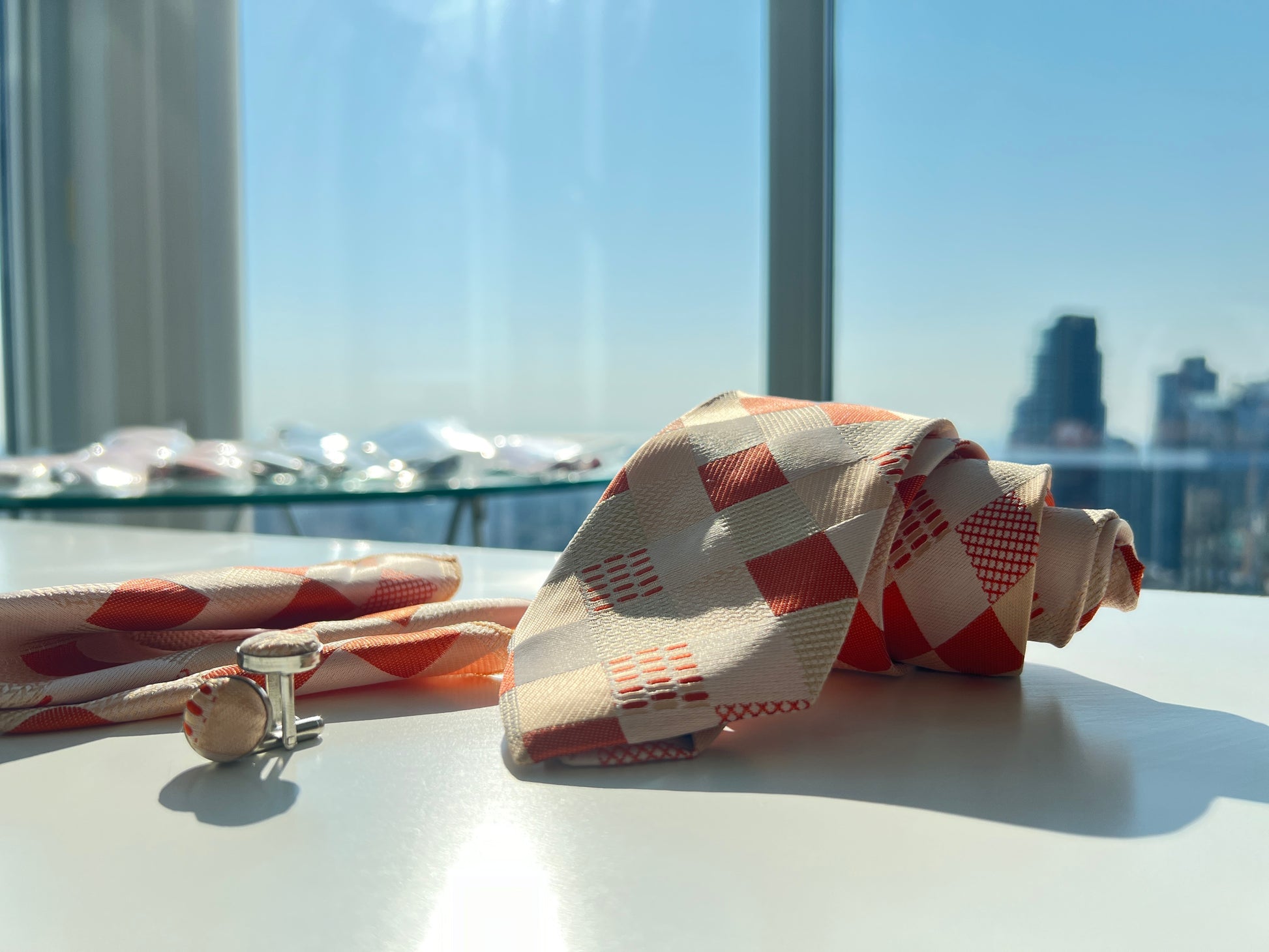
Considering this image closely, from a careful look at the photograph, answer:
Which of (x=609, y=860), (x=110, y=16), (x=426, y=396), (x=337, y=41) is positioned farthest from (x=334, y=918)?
(x=110, y=16)

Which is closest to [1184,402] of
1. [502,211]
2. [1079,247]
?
[1079,247]

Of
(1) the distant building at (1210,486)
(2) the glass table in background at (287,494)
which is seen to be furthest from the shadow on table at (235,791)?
(1) the distant building at (1210,486)

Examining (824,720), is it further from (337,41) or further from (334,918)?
(337,41)

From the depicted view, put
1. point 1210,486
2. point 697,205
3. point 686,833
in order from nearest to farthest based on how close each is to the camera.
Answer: point 686,833
point 1210,486
point 697,205

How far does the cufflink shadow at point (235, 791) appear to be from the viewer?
249mm

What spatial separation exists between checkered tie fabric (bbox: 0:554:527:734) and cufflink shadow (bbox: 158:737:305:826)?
39mm

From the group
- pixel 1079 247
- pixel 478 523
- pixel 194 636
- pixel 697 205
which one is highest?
pixel 697 205

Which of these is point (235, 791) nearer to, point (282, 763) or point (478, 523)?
point (282, 763)

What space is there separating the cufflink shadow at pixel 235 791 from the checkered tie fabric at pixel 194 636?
0.13 feet

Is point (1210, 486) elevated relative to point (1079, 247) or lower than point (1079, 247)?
lower

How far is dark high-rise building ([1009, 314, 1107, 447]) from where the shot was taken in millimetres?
1099

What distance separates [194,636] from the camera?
1.21ft

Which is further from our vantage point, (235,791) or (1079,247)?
(1079,247)

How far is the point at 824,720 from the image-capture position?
0.32 metres
